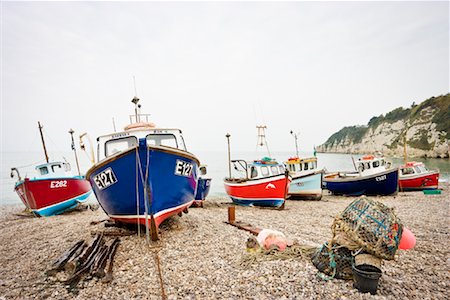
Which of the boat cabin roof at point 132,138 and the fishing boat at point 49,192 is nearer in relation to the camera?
the boat cabin roof at point 132,138

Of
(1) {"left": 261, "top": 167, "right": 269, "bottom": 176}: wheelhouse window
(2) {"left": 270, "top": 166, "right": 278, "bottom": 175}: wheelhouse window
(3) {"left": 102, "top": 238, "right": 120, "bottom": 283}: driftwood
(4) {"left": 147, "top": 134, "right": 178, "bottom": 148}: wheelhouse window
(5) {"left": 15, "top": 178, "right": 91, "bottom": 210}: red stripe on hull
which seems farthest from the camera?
(2) {"left": 270, "top": 166, "right": 278, "bottom": 175}: wheelhouse window

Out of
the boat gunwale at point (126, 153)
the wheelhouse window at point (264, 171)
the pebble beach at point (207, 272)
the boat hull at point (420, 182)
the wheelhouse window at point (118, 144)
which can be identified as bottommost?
the boat hull at point (420, 182)

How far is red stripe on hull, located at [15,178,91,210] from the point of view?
13.7 m

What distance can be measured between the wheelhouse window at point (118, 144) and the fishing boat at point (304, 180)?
12.6 metres

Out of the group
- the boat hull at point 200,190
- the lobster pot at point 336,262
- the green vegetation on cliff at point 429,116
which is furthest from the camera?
the green vegetation on cliff at point 429,116

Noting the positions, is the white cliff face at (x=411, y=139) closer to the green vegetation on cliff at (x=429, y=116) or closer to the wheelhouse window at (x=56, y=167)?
the green vegetation on cliff at (x=429, y=116)

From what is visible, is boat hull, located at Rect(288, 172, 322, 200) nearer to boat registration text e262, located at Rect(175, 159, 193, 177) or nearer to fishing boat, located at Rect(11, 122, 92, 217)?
boat registration text e262, located at Rect(175, 159, 193, 177)

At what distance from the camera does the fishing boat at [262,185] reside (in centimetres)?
1412

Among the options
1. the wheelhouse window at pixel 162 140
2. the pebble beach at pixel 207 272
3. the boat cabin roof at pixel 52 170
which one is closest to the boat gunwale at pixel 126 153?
the wheelhouse window at pixel 162 140

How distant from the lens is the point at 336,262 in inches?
176

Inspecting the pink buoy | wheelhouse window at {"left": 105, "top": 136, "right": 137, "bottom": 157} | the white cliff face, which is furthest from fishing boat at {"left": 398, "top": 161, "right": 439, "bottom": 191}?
the white cliff face

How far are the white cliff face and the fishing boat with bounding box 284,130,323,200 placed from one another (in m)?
58.3

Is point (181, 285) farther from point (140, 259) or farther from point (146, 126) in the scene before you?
point (146, 126)

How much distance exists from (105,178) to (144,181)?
4.65 ft
